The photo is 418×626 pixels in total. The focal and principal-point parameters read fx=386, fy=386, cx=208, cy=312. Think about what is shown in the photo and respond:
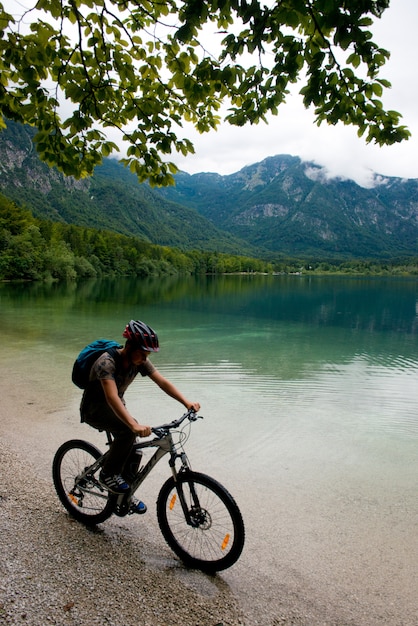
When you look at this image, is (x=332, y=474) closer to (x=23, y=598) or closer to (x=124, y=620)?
(x=124, y=620)

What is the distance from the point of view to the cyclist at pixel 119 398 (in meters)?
3.93

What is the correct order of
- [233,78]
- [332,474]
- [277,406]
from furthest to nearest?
[277,406] < [332,474] < [233,78]

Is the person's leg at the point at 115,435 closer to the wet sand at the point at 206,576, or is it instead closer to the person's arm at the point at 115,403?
the person's arm at the point at 115,403

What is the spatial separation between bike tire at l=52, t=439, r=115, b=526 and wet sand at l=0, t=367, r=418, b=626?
15 centimetres

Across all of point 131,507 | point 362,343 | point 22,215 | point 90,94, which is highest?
point 22,215

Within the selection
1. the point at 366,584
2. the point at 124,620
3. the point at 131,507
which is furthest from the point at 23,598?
the point at 366,584

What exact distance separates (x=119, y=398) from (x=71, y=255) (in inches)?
3957

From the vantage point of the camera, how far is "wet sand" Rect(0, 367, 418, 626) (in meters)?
3.38

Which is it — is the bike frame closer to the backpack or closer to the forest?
the backpack

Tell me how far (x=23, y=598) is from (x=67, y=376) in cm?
1122

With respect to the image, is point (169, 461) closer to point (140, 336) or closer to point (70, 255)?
point (140, 336)

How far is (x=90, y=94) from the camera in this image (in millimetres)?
4754

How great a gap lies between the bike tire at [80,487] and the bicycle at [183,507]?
0.4 inches

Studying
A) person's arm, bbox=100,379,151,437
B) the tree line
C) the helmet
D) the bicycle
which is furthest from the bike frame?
the tree line
